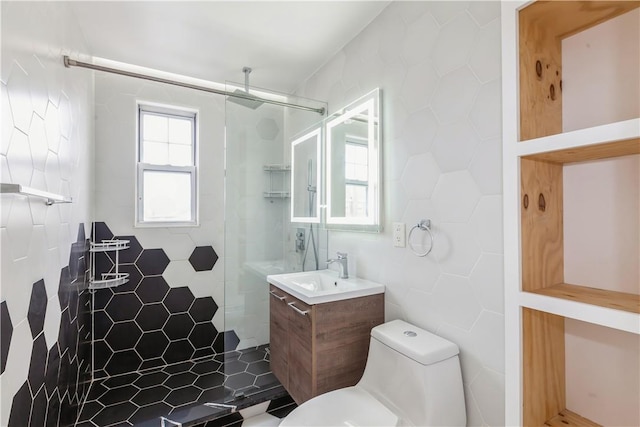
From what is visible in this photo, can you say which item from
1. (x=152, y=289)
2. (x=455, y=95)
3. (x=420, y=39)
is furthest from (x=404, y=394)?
(x=152, y=289)

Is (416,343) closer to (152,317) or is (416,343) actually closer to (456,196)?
(456,196)

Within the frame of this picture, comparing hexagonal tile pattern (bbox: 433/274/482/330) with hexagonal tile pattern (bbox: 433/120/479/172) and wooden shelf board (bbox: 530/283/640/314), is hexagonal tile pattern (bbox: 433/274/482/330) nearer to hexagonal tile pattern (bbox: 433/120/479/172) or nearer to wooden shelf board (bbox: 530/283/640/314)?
wooden shelf board (bbox: 530/283/640/314)

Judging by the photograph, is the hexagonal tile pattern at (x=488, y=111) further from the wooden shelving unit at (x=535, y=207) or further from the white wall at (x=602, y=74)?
the white wall at (x=602, y=74)

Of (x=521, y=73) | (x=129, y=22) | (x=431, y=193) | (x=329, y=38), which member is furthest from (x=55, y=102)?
(x=521, y=73)

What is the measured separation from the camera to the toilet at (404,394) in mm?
1155

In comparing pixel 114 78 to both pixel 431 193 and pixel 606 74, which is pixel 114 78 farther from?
pixel 606 74

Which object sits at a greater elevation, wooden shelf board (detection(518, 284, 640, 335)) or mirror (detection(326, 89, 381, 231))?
mirror (detection(326, 89, 381, 231))

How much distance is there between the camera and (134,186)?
253cm

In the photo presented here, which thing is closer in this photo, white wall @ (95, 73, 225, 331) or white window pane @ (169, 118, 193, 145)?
white wall @ (95, 73, 225, 331)

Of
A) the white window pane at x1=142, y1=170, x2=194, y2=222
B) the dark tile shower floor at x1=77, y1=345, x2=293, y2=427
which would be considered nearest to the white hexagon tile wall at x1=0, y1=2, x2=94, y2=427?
the dark tile shower floor at x1=77, y1=345, x2=293, y2=427

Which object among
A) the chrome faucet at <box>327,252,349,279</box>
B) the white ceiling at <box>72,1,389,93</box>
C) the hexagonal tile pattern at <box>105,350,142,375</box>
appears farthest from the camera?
the hexagonal tile pattern at <box>105,350,142,375</box>

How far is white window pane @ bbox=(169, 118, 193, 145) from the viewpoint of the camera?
9.03ft

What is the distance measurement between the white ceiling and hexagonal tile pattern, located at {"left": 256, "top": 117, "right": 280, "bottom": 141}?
51cm

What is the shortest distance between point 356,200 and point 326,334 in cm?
84
